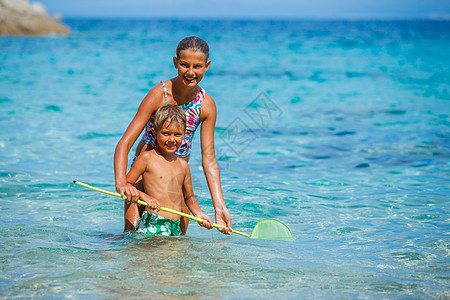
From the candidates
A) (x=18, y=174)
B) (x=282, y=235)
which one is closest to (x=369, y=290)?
(x=282, y=235)

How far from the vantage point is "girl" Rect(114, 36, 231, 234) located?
12.8ft

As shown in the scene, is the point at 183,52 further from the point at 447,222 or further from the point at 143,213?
the point at 447,222

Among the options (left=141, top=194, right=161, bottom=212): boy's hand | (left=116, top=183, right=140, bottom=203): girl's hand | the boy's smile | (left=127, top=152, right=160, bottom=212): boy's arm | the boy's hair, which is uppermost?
the boy's hair

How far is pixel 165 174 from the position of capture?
158 inches

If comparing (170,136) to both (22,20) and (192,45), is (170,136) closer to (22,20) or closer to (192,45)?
(192,45)

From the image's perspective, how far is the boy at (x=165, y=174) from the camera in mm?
3891

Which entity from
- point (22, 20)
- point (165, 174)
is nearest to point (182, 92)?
point (165, 174)

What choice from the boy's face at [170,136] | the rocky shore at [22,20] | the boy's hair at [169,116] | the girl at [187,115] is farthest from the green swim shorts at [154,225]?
the rocky shore at [22,20]

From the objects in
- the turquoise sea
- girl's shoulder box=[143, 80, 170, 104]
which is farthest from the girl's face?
the turquoise sea

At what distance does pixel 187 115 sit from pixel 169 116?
0.32 metres

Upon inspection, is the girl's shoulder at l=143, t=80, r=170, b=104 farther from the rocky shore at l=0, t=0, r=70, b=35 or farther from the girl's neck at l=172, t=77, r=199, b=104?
the rocky shore at l=0, t=0, r=70, b=35

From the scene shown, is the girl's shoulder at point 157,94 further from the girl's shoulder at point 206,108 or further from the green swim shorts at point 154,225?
the green swim shorts at point 154,225

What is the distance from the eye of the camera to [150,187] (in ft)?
13.1

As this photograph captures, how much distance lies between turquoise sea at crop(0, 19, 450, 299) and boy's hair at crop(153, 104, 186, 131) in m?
0.95
